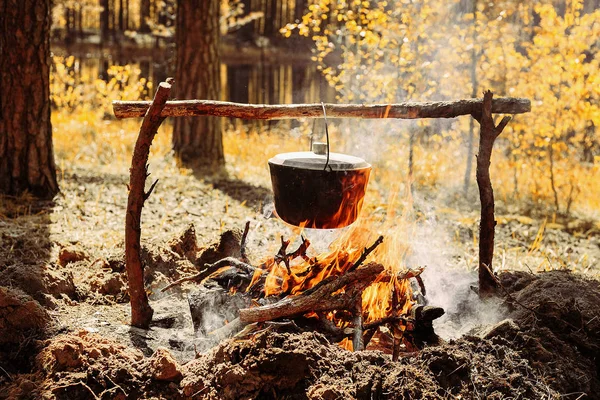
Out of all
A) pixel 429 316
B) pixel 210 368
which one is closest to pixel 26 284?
pixel 210 368

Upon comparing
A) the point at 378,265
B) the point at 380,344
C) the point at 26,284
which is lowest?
the point at 380,344

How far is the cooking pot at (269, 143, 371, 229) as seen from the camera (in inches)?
126

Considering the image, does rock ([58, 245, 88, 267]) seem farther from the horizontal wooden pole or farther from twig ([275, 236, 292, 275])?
twig ([275, 236, 292, 275])

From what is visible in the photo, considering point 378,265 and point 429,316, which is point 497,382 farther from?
point 378,265

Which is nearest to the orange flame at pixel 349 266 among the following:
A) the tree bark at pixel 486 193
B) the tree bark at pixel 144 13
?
the tree bark at pixel 486 193

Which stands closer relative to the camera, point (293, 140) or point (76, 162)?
point (76, 162)

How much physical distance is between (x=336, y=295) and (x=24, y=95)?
439cm

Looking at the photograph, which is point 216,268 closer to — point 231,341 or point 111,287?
point 111,287

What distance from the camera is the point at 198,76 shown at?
805cm

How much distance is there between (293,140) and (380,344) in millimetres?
7482

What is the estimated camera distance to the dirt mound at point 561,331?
2951 mm

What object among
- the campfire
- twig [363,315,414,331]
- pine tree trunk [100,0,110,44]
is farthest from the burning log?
pine tree trunk [100,0,110,44]

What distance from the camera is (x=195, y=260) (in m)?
4.61

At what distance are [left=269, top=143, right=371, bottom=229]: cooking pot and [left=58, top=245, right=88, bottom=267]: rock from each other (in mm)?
1970
